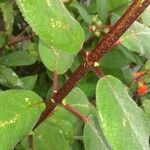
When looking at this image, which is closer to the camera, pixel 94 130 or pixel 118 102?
pixel 118 102

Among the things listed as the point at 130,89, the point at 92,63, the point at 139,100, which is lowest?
the point at 139,100

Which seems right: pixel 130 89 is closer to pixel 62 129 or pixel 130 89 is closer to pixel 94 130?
pixel 62 129

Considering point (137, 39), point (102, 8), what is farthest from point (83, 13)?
point (137, 39)

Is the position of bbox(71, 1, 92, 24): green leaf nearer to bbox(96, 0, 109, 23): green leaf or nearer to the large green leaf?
bbox(96, 0, 109, 23): green leaf

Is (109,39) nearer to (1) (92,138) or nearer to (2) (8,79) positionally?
(1) (92,138)

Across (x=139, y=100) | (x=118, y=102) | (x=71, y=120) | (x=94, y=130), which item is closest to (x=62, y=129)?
(x=71, y=120)

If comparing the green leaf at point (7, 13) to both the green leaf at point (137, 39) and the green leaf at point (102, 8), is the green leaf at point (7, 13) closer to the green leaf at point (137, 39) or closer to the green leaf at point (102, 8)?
the green leaf at point (102, 8)

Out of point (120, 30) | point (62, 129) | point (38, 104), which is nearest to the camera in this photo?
point (120, 30)
